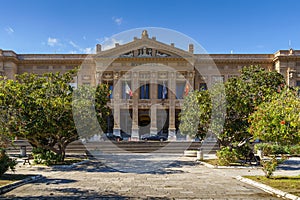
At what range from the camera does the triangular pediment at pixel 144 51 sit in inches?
1708

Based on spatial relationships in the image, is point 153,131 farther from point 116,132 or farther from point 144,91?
point 144,91

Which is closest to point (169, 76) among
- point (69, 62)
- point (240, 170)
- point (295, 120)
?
point (69, 62)

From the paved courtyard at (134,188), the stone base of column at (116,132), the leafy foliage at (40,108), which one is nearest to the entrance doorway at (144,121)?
the stone base of column at (116,132)

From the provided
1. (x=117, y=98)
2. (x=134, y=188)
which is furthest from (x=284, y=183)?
(x=117, y=98)

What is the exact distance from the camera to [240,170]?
17766 millimetres

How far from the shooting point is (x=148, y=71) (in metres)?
43.5

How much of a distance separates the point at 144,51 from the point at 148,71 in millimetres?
2947

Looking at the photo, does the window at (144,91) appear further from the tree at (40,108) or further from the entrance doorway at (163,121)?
the tree at (40,108)

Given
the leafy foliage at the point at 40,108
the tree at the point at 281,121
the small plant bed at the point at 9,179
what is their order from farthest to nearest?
the leafy foliage at the point at 40,108 → the small plant bed at the point at 9,179 → the tree at the point at 281,121

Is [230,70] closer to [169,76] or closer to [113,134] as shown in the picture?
[169,76]

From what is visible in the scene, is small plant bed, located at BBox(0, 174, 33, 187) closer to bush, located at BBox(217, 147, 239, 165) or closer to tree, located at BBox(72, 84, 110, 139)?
tree, located at BBox(72, 84, 110, 139)

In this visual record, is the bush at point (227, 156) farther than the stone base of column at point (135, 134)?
No

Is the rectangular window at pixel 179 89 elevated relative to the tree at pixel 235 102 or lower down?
elevated

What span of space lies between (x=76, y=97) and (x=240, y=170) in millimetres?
11202
